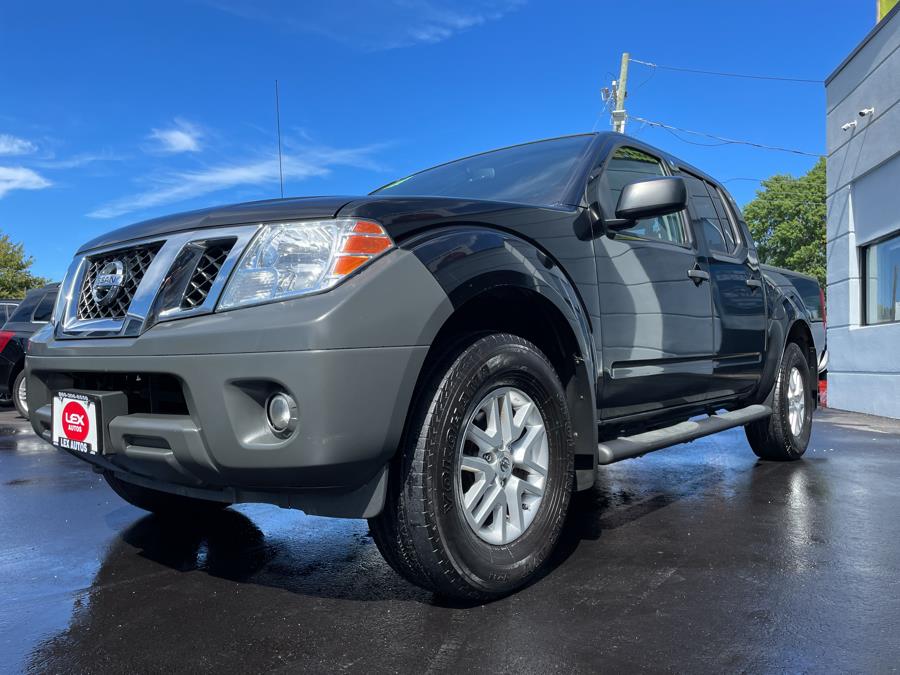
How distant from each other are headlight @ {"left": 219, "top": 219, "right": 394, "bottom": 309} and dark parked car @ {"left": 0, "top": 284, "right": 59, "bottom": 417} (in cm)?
836

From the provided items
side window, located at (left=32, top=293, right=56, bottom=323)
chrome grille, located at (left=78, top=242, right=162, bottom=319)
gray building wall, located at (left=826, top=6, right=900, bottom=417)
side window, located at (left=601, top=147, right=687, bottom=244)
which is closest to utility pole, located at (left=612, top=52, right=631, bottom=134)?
gray building wall, located at (left=826, top=6, right=900, bottom=417)

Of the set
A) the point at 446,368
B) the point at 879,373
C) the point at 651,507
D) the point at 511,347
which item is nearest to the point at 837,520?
the point at 651,507

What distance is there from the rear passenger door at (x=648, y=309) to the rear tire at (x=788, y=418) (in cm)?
134

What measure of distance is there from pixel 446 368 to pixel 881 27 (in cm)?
934

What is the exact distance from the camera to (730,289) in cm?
403

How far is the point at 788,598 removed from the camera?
2.39m

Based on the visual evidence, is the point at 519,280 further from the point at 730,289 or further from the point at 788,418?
the point at 788,418

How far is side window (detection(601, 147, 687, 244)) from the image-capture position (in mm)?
3248

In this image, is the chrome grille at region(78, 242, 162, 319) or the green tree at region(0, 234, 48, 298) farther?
the green tree at region(0, 234, 48, 298)

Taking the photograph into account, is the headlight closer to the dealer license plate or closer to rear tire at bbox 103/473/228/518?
the dealer license plate

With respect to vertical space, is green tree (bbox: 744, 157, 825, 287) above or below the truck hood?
above

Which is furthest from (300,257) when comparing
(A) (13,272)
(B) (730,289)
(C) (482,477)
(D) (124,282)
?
(A) (13,272)

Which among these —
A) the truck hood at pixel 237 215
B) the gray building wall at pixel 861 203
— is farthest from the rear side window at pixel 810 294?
the truck hood at pixel 237 215

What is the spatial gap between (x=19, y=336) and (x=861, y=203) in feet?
36.9
